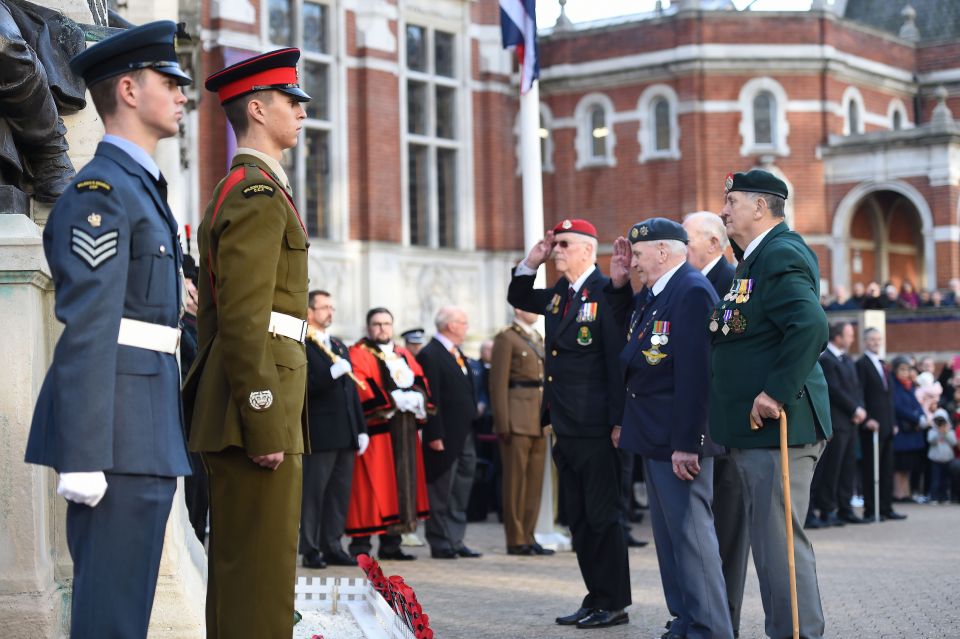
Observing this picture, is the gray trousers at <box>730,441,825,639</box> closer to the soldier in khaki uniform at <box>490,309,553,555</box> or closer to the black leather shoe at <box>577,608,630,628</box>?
the black leather shoe at <box>577,608,630,628</box>

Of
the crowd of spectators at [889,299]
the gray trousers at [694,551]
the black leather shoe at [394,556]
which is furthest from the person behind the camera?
the crowd of spectators at [889,299]

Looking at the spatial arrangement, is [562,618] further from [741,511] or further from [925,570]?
[925,570]

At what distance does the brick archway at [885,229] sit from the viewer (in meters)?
35.3

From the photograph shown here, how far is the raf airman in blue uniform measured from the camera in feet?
13.8

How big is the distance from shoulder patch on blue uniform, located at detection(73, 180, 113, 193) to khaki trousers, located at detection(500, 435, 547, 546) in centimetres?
828

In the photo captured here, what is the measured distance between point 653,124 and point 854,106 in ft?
17.7

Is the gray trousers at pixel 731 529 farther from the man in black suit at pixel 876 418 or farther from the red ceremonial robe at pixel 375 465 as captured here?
the man in black suit at pixel 876 418

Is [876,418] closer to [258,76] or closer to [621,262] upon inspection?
[621,262]

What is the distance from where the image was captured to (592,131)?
35781mm

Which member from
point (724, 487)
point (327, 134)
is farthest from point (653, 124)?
point (724, 487)

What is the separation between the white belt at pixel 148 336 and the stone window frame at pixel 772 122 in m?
31.0

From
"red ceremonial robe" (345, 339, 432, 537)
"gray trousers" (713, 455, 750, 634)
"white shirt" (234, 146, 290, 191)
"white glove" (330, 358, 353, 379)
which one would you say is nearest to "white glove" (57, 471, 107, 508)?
"white shirt" (234, 146, 290, 191)

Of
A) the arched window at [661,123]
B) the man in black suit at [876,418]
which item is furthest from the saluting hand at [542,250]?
the arched window at [661,123]

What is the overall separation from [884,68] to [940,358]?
9.63 m
